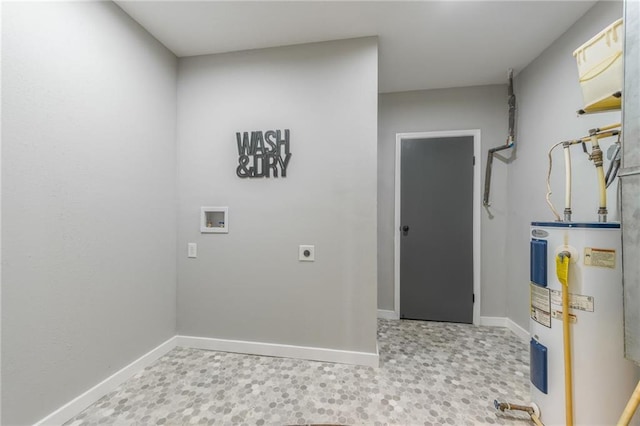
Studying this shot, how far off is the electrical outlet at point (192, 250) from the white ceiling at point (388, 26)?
5.70 feet

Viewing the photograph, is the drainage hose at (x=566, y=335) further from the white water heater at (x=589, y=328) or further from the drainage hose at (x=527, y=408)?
the drainage hose at (x=527, y=408)

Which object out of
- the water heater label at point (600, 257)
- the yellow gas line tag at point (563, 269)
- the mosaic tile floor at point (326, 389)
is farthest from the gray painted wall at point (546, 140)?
the mosaic tile floor at point (326, 389)

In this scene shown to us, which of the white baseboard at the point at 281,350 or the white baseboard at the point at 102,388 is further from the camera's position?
the white baseboard at the point at 281,350

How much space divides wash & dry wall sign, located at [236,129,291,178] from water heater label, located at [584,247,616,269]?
1929 mm

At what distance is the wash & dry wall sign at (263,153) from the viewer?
213cm

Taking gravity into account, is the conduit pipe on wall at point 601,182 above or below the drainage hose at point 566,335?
above

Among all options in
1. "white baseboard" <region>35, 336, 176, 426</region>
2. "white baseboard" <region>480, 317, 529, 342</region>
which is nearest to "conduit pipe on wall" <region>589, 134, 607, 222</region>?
"white baseboard" <region>480, 317, 529, 342</region>

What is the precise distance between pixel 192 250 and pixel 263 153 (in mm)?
1098

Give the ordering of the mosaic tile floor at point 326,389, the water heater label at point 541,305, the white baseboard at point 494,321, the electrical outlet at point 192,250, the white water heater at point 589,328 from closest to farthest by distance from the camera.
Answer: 1. the white water heater at point 589,328
2. the water heater label at point 541,305
3. the mosaic tile floor at point 326,389
4. the electrical outlet at point 192,250
5. the white baseboard at point 494,321

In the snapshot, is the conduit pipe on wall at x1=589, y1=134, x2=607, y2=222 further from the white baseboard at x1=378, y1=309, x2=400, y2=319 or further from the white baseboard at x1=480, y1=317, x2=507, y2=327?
the white baseboard at x1=378, y1=309, x2=400, y2=319

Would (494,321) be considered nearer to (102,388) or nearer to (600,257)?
(600,257)

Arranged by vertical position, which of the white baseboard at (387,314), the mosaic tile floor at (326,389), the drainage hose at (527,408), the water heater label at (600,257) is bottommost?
the mosaic tile floor at (326,389)

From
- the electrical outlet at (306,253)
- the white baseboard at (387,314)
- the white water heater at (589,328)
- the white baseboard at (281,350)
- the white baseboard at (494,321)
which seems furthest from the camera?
the white baseboard at (387,314)

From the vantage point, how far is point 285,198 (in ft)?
7.02
